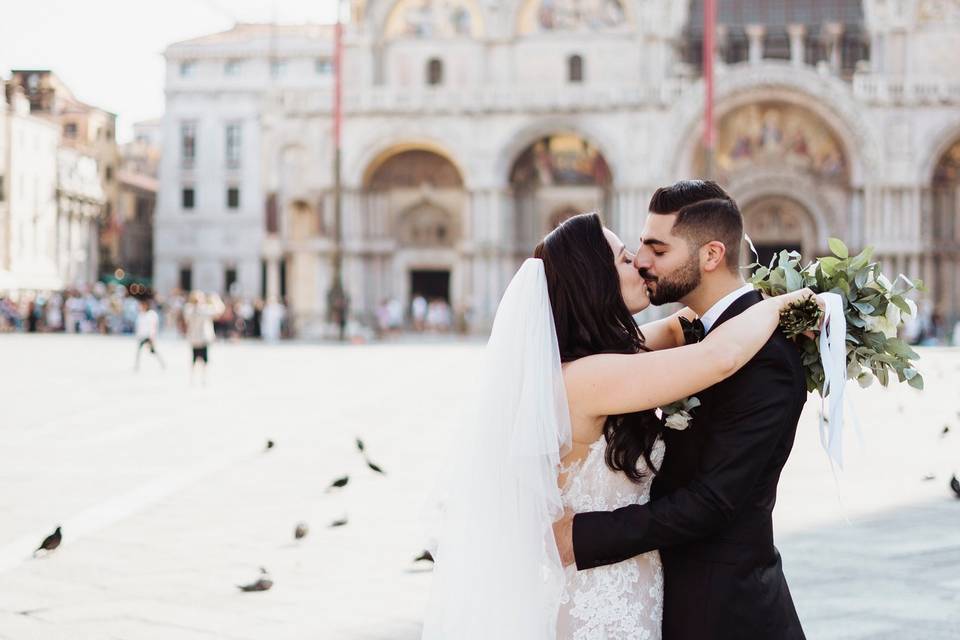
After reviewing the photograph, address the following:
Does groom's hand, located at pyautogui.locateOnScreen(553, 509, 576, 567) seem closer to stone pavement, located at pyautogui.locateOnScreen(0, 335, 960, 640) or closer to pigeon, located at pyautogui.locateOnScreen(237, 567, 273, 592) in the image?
stone pavement, located at pyautogui.locateOnScreen(0, 335, 960, 640)

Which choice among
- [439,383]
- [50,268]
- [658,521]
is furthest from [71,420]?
[50,268]

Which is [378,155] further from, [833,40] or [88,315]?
[833,40]

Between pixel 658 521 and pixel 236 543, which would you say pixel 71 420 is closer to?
pixel 236 543

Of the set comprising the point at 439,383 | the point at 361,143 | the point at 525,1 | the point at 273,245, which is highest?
the point at 525,1

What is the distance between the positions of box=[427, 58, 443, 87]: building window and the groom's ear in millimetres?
39013

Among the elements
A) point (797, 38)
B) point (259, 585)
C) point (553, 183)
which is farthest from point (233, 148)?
point (259, 585)

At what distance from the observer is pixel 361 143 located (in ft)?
130

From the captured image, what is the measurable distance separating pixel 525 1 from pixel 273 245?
1122 centimetres

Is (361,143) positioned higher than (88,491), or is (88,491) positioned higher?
(361,143)

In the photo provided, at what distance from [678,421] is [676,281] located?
0.39 m

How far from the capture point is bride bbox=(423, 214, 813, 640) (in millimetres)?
3152

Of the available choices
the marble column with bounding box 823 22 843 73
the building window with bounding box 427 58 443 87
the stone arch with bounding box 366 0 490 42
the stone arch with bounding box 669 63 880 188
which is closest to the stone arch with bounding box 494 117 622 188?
the stone arch with bounding box 669 63 880 188

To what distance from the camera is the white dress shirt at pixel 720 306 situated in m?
3.33

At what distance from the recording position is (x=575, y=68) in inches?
1602
